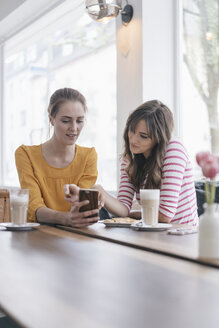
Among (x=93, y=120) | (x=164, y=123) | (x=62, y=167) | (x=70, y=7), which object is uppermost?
(x=70, y=7)

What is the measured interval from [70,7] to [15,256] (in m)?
3.73

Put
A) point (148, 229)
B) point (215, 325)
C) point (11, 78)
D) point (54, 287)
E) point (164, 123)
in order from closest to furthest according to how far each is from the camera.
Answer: point (215, 325)
point (54, 287)
point (148, 229)
point (164, 123)
point (11, 78)

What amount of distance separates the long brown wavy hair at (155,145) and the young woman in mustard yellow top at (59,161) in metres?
0.23

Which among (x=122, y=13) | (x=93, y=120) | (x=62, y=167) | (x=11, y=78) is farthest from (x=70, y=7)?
(x=62, y=167)

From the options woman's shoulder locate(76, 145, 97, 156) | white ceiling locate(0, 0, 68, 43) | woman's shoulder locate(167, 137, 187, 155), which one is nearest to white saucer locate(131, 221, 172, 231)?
woman's shoulder locate(167, 137, 187, 155)

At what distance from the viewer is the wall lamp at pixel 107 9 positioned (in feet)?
10.0

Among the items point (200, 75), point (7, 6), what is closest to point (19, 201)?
point (200, 75)

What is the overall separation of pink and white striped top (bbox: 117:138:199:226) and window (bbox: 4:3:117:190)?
1881 millimetres

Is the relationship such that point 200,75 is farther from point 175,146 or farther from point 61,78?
point 61,78

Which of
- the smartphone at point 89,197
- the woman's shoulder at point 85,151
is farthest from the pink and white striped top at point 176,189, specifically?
the smartphone at point 89,197

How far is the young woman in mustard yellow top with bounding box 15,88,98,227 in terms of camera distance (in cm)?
215

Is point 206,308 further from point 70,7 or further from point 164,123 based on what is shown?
point 70,7

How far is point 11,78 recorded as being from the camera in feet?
19.9

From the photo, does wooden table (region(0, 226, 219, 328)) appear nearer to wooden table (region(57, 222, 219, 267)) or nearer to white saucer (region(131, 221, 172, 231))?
wooden table (region(57, 222, 219, 267))
